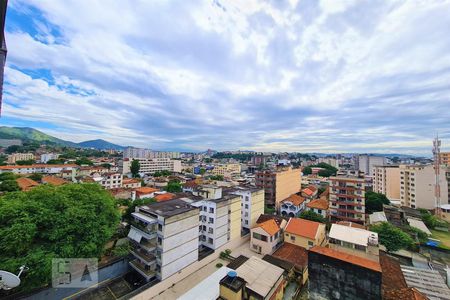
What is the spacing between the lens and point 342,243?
17312mm

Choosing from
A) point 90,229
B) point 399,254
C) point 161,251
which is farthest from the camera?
point 399,254

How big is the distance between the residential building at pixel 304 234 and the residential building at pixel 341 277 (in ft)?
36.9

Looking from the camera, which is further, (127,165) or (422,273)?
(127,165)

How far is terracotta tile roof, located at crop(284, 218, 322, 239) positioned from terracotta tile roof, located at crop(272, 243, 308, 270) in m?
1.62

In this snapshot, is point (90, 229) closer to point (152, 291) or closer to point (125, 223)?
point (152, 291)

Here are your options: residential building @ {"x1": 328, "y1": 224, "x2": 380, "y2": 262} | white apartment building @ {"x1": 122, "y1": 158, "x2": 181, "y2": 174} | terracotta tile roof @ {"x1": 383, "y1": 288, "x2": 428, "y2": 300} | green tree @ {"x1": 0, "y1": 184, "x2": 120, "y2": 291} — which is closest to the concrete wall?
terracotta tile roof @ {"x1": 383, "y1": 288, "x2": 428, "y2": 300}

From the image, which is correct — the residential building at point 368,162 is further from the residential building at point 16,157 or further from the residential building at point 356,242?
the residential building at point 16,157

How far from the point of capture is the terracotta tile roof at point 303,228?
22.5 m

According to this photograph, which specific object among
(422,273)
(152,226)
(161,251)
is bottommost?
(422,273)

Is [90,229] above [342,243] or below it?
above

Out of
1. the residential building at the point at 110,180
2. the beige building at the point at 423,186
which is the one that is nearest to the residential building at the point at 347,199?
the beige building at the point at 423,186

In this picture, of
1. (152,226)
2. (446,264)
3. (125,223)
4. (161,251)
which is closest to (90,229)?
(152,226)

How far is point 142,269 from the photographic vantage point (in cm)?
1723

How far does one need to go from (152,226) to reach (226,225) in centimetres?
920
